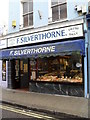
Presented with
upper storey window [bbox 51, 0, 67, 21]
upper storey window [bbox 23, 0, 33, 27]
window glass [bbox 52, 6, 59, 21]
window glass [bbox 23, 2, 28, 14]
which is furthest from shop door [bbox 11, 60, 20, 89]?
upper storey window [bbox 51, 0, 67, 21]

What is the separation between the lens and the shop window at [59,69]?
40.1 ft

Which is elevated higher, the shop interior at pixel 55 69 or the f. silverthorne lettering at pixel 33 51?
the f. silverthorne lettering at pixel 33 51

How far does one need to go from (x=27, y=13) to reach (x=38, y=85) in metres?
4.59

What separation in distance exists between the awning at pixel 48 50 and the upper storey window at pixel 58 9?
5.52 ft

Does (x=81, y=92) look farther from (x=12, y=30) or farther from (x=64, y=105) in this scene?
(x=12, y=30)

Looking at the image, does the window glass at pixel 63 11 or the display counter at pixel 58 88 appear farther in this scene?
the window glass at pixel 63 11

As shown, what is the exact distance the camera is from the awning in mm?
11282

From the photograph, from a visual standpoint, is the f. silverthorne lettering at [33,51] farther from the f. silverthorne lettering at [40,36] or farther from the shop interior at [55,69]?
the shop interior at [55,69]

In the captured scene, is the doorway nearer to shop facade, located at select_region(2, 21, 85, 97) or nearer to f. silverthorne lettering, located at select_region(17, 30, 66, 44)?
shop facade, located at select_region(2, 21, 85, 97)

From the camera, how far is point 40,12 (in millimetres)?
13750

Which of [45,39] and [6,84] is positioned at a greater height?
[45,39]

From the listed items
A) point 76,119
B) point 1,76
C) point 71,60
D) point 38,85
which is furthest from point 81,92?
point 1,76

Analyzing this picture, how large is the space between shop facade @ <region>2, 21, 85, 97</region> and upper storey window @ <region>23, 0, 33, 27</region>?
→ 3.25 feet

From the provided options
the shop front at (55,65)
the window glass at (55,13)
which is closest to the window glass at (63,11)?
the window glass at (55,13)
